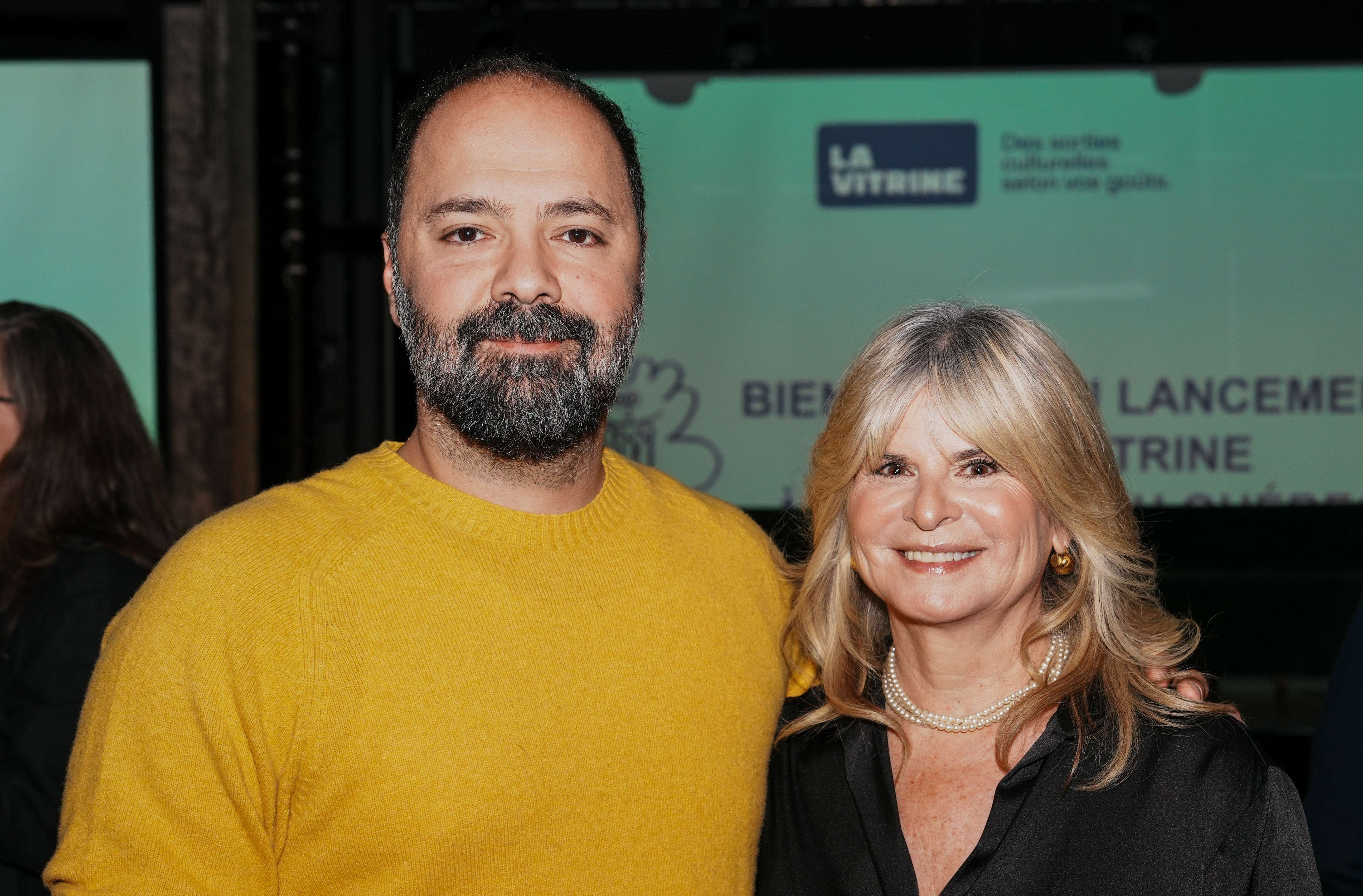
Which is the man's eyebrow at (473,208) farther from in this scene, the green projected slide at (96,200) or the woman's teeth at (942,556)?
the green projected slide at (96,200)

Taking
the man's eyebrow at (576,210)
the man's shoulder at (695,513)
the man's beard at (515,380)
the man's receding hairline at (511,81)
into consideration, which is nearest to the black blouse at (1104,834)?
the man's shoulder at (695,513)

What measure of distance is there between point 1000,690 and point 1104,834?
281mm

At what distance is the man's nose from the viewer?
5.33 feet

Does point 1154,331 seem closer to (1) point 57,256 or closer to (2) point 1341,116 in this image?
(2) point 1341,116

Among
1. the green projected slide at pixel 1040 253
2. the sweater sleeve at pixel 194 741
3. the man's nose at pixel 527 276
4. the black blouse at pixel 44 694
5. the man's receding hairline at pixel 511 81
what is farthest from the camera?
the green projected slide at pixel 1040 253

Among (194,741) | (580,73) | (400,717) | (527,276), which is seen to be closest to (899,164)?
(580,73)

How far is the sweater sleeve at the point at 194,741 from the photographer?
1.44 m

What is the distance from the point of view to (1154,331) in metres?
4.77

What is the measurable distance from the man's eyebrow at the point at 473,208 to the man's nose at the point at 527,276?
0.03 meters

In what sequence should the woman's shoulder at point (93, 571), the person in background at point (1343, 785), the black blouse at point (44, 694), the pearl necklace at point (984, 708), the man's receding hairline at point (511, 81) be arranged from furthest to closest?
the woman's shoulder at point (93, 571) < the black blouse at point (44, 694) < the person in background at point (1343, 785) < the pearl necklace at point (984, 708) < the man's receding hairline at point (511, 81)

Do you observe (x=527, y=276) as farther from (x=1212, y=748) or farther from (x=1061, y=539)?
(x=1212, y=748)

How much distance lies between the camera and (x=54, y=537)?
8.30 feet

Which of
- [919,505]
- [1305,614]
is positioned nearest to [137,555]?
[919,505]

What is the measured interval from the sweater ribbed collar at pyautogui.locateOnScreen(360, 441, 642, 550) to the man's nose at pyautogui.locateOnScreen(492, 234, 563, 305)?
270mm
